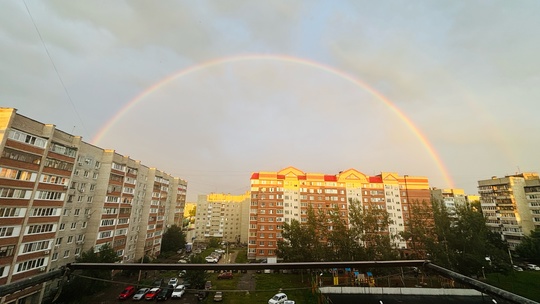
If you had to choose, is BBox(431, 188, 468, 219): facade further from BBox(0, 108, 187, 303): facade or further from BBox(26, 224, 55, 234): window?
BBox(26, 224, 55, 234): window

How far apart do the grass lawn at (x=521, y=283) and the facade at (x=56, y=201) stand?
51132 millimetres

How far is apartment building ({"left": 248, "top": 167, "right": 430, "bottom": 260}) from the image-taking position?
53406 millimetres

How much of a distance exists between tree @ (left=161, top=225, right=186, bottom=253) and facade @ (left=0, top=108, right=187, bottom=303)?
11.2 metres

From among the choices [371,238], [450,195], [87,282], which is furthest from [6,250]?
[450,195]

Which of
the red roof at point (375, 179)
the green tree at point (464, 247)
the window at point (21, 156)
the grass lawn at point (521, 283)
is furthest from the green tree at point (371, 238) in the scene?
the window at point (21, 156)

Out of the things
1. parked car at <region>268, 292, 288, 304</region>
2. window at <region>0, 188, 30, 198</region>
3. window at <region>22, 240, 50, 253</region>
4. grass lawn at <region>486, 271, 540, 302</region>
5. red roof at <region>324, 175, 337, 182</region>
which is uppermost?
red roof at <region>324, 175, 337, 182</region>

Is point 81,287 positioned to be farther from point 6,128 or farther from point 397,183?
point 397,183

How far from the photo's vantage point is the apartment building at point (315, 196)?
53406 millimetres

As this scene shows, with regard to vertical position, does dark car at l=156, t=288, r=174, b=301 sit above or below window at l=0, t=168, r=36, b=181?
below

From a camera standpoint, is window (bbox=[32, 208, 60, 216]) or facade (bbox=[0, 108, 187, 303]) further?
window (bbox=[32, 208, 60, 216])

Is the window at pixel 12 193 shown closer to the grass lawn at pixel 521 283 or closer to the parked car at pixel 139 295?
the parked car at pixel 139 295

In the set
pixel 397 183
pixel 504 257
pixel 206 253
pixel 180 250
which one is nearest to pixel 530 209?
pixel 397 183

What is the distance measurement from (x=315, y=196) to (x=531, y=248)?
4095 centimetres

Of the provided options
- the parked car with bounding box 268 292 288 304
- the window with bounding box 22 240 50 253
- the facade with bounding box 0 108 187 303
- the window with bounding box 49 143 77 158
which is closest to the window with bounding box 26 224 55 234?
the facade with bounding box 0 108 187 303
